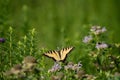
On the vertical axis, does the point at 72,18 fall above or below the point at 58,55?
above

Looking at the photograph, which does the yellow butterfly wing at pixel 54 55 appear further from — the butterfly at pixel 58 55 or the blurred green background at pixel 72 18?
the blurred green background at pixel 72 18

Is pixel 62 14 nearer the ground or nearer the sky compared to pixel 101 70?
nearer the sky

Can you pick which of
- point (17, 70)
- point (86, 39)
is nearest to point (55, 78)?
point (17, 70)

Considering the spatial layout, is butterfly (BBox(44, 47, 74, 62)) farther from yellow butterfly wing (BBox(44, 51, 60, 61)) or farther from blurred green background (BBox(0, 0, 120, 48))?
blurred green background (BBox(0, 0, 120, 48))

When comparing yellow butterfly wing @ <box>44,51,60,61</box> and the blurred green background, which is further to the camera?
the blurred green background

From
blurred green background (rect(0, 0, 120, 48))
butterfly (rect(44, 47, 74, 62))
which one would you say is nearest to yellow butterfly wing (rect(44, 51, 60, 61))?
butterfly (rect(44, 47, 74, 62))

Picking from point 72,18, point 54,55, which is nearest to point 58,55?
point 54,55

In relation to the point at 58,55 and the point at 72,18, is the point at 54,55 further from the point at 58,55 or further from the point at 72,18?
the point at 72,18

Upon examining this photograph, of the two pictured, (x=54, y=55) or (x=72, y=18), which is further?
(x=72, y=18)

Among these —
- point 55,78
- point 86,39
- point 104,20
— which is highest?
point 104,20

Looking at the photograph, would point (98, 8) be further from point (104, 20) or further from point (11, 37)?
point (11, 37)

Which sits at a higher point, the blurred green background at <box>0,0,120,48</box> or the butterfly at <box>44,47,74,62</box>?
the blurred green background at <box>0,0,120,48</box>
